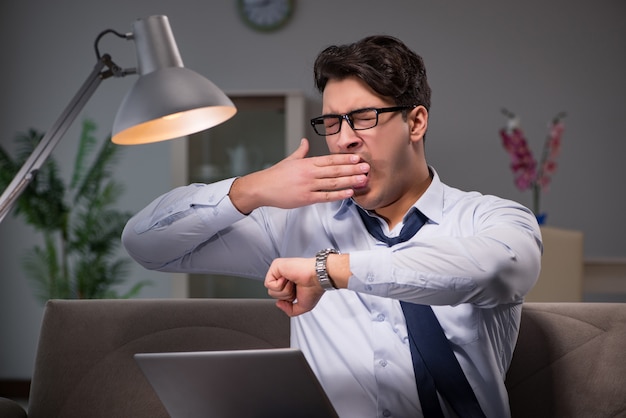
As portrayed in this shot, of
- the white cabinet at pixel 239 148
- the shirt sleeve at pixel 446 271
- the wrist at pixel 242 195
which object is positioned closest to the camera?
the shirt sleeve at pixel 446 271

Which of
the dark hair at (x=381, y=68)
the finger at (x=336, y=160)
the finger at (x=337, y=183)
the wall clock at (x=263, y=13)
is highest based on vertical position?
the wall clock at (x=263, y=13)

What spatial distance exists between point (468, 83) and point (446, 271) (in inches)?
154

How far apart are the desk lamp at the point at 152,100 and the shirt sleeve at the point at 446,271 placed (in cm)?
47

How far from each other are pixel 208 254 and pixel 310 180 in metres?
0.42

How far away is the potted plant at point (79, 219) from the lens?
4414 mm

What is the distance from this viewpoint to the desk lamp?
1.47 metres

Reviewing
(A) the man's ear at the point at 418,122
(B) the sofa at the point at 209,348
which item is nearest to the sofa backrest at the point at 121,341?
(B) the sofa at the point at 209,348

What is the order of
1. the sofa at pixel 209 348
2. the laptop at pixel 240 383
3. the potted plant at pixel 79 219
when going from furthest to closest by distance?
the potted plant at pixel 79 219, the sofa at pixel 209 348, the laptop at pixel 240 383

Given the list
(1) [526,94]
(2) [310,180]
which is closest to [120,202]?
(1) [526,94]

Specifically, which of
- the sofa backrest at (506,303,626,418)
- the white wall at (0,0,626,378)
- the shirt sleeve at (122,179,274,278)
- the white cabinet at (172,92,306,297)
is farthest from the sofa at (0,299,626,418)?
the white wall at (0,0,626,378)

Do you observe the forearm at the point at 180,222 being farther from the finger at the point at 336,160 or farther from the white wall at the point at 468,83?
the white wall at the point at 468,83

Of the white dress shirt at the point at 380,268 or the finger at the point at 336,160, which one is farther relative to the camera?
the finger at the point at 336,160

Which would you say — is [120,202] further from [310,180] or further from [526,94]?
[310,180]

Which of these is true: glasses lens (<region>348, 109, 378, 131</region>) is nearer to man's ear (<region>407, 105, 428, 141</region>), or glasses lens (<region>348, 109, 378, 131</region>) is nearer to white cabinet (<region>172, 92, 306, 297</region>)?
man's ear (<region>407, 105, 428, 141</region>)
